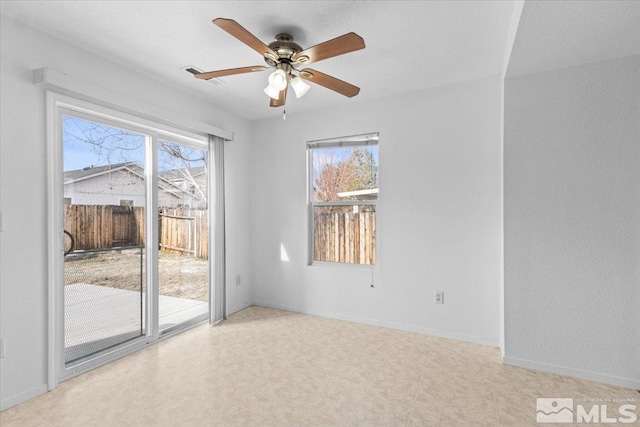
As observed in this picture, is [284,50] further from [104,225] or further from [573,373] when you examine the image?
[573,373]

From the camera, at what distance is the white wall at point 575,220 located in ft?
7.66

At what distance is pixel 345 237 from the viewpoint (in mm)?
3854

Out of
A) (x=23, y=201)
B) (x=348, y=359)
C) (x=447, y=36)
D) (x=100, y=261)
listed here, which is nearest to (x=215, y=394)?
(x=348, y=359)

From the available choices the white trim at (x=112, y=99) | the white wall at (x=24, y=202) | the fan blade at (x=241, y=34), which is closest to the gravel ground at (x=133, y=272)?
the white wall at (x=24, y=202)

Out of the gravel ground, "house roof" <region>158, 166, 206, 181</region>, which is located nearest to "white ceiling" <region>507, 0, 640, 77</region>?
"house roof" <region>158, 166, 206, 181</region>

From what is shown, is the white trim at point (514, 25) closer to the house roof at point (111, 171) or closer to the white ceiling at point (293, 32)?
the white ceiling at point (293, 32)

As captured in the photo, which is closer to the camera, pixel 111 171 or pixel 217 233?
pixel 111 171

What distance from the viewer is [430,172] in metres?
3.28

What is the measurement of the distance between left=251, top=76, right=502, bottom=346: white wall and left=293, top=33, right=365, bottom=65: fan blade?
1.22 metres

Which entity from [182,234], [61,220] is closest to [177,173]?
[182,234]

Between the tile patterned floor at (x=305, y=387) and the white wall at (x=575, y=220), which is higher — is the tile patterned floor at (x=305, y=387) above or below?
below

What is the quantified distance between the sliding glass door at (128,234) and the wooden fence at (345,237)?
1.35m

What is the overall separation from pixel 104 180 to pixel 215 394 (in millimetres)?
1968

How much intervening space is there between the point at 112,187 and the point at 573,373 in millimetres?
4044
